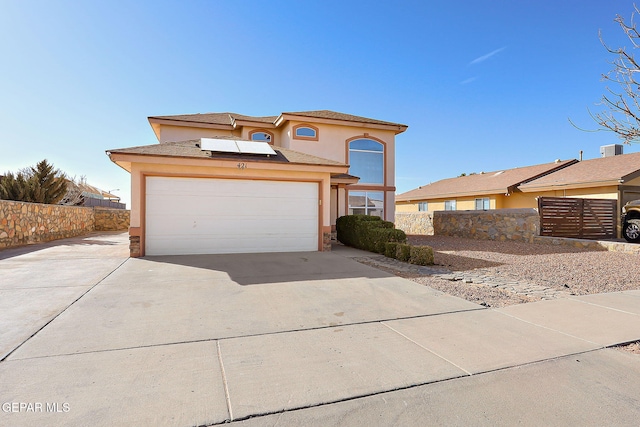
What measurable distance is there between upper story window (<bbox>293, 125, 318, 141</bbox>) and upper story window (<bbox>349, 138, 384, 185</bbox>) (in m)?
1.91

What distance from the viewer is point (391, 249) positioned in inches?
368

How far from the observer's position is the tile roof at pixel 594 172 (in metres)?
15.7

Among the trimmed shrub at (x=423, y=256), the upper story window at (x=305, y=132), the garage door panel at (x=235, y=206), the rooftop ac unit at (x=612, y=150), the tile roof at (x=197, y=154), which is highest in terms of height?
the rooftop ac unit at (x=612, y=150)

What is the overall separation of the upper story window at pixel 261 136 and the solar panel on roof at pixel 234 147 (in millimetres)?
4776

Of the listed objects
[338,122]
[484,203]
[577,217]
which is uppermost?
[338,122]

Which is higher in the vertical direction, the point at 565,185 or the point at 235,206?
the point at 565,185

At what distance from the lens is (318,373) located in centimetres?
285

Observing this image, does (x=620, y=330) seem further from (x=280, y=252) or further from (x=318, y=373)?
(x=280, y=252)

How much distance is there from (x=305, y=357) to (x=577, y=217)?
15287 mm

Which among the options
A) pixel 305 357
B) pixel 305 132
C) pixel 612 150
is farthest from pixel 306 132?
pixel 612 150

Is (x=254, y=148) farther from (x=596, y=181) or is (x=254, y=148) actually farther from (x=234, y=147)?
(x=596, y=181)

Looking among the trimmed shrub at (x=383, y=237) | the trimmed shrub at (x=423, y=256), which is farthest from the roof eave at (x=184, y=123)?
the trimmed shrub at (x=423, y=256)

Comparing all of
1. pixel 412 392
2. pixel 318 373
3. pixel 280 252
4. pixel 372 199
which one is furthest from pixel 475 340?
pixel 372 199

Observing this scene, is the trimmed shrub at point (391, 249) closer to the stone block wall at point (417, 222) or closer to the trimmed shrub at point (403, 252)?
the trimmed shrub at point (403, 252)
